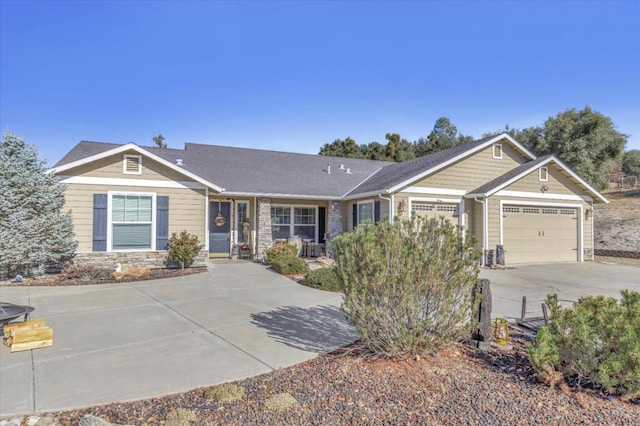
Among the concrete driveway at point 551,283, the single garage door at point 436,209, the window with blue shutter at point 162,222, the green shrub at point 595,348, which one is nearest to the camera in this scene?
the green shrub at point 595,348

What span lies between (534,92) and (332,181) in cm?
1069

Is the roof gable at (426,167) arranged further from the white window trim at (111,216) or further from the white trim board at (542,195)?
the white window trim at (111,216)

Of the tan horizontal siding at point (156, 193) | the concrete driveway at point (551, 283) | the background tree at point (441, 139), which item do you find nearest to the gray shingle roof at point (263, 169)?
the tan horizontal siding at point (156, 193)

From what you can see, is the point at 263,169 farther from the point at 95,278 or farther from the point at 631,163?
the point at 631,163

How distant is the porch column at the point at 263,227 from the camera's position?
14414 millimetres

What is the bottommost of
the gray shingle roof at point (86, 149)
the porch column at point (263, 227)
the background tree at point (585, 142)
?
the porch column at point (263, 227)

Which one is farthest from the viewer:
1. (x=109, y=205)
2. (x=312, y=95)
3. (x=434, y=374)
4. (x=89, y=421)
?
(x=312, y=95)

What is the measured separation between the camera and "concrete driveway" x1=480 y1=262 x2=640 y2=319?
7723 millimetres

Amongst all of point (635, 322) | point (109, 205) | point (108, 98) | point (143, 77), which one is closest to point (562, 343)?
point (635, 322)

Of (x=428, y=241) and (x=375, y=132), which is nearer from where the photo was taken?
(x=428, y=241)

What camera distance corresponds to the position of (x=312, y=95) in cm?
1667

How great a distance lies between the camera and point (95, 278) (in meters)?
9.98

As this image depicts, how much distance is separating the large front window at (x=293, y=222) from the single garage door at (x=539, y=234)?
800 cm

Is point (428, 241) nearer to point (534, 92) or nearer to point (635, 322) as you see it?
point (635, 322)
